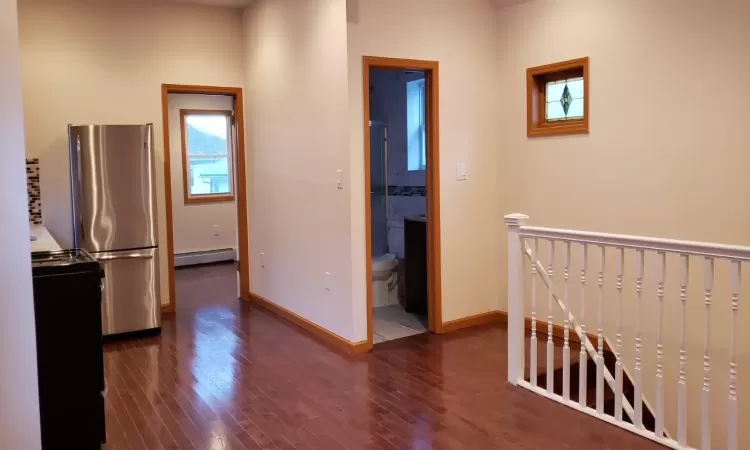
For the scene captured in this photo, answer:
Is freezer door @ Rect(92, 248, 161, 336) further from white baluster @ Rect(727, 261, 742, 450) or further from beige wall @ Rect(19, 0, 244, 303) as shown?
white baluster @ Rect(727, 261, 742, 450)

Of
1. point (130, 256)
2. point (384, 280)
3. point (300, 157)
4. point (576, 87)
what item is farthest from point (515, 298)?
point (130, 256)

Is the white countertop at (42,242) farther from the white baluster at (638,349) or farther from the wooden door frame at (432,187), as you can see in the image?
the white baluster at (638,349)

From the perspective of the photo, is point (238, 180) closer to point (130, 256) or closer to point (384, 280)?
point (130, 256)

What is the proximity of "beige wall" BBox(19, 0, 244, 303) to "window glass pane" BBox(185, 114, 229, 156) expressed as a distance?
9.80ft

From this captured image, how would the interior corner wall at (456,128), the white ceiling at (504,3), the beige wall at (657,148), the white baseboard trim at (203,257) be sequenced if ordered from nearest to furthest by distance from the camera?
1. the beige wall at (657,148)
2. the interior corner wall at (456,128)
3. the white ceiling at (504,3)
4. the white baseboard trim at (203,257)

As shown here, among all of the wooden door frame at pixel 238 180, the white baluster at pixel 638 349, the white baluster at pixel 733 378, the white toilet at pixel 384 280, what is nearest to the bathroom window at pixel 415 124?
the white toilet at pixel 384 280

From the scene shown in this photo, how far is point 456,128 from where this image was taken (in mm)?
4875

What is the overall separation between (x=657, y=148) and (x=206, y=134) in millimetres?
6511

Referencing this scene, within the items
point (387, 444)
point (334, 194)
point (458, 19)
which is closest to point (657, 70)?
point (458, 19)

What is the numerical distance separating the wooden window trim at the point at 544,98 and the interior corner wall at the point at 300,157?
1.50 metres

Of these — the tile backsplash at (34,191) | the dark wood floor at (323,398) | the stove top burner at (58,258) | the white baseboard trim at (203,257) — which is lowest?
the dark wood floor at (323,398)

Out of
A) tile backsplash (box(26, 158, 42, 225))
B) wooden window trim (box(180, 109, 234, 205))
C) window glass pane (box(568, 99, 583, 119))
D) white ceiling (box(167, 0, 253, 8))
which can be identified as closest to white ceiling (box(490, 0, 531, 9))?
window glass pane (box(568, 99, 583, 119))

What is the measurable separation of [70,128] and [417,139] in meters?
3.08

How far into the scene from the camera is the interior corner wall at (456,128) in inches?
171
